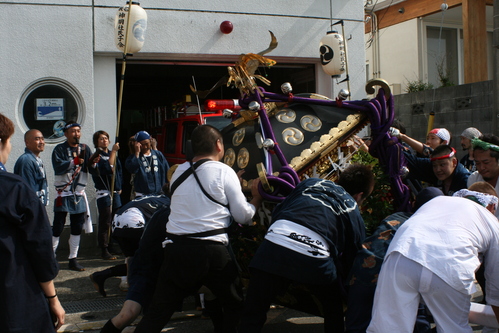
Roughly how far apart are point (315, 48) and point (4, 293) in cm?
765

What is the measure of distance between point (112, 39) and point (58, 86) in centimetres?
109

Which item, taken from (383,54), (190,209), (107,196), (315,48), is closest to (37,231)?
(190,209)

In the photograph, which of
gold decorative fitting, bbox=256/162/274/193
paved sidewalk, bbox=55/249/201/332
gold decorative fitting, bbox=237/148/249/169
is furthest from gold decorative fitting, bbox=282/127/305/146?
paved sidewalk, bbox=55/249/201/332

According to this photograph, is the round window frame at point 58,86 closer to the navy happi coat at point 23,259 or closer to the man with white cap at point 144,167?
the man with white cap at point 144,167

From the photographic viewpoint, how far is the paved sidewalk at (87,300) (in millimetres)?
5102

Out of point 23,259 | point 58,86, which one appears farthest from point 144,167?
point 23,259

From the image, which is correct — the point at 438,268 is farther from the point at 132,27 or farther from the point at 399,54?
the point at 399,54

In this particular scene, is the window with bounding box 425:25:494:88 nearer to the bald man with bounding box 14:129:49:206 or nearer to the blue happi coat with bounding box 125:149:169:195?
the blue happi coat with bounding box 125:149:169:195

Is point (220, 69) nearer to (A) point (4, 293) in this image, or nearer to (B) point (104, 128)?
(B) point (104, 128)

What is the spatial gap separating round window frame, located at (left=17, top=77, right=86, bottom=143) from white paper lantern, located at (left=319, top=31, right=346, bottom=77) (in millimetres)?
3986

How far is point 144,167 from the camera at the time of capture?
24.9ft

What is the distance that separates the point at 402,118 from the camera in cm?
1238

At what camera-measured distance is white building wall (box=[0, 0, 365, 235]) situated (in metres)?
7.79

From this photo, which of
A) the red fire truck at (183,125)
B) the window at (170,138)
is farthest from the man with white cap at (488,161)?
the window at (170,138)
